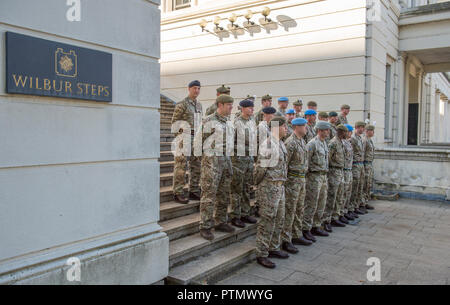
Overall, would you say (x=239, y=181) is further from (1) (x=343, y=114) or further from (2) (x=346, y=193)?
(1) (x=343, y=114)

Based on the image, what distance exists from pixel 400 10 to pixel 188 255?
13023 millimetres

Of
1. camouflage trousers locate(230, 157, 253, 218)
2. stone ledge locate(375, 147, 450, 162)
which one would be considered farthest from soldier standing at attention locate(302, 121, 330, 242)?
stone ledge locate(375, 147, 450, 162)

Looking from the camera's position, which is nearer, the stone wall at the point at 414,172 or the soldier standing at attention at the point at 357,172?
the soldier standing at attention at the point at 357,172

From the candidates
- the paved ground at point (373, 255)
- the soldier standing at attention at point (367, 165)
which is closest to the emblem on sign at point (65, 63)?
the paved ground at point (373, 255)

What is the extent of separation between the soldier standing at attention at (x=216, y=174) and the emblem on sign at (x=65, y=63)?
8.41ft

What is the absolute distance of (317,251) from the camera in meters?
6.10

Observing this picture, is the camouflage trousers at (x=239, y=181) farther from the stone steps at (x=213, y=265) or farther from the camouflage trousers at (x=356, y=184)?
the camouflage trousers at (x=356, y=184)

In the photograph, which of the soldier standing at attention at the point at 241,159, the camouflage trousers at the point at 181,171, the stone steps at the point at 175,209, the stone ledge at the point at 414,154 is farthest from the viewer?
the stone ledge at the point at 414,154

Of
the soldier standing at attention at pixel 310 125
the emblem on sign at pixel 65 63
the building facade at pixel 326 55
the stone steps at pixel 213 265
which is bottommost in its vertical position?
the stone steps at pixel 213 265

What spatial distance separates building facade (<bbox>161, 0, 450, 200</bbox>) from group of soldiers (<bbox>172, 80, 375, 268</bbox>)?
400cm

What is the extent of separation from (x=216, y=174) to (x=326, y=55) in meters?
7.56

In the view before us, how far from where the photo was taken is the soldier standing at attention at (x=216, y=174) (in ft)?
17.9

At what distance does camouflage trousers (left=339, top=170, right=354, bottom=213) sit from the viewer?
7.96 m

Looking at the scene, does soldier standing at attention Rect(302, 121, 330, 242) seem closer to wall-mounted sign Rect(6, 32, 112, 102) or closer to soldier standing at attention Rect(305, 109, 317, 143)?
soldier standing at attention Rect(305, 109, 317, 143)
